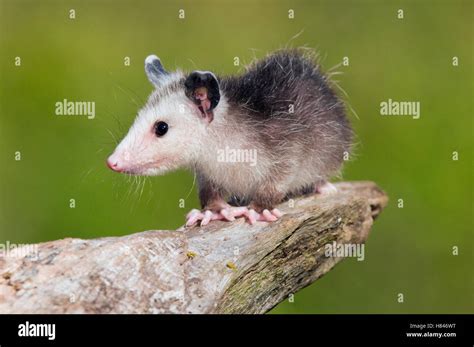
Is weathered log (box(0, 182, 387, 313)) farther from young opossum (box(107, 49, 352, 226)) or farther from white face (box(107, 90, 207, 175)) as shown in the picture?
white face (box(107, 90, 207, 175))

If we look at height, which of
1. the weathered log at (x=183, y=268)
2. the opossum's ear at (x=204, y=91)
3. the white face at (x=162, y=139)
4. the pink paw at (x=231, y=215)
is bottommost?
the weathered log at (x=183, y=268)

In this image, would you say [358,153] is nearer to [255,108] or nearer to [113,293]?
[255,108]

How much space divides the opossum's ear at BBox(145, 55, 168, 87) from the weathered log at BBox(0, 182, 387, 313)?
1.19 m

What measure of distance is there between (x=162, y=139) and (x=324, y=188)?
1.48 m

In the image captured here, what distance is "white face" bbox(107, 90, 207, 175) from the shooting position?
4.55 meters

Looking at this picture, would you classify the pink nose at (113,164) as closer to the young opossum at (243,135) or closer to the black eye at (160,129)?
the young opossum at (243,135)

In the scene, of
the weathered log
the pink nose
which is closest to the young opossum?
the pink nose

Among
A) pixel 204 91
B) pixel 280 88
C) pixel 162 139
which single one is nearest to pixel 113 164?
pixel 162 139

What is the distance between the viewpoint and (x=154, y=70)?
17.4ft

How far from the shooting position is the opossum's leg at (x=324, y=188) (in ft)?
17.9

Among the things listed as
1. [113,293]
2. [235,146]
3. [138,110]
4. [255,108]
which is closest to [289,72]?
[255,108]

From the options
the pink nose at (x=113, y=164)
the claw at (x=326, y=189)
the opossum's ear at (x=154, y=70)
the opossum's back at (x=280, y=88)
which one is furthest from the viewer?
the claw at (x=326, y=189)

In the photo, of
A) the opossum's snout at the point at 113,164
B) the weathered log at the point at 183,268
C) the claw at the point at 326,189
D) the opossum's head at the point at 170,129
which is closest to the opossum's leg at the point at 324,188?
the claw at the point at 326,189

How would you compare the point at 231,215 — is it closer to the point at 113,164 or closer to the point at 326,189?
the point at 113,164
